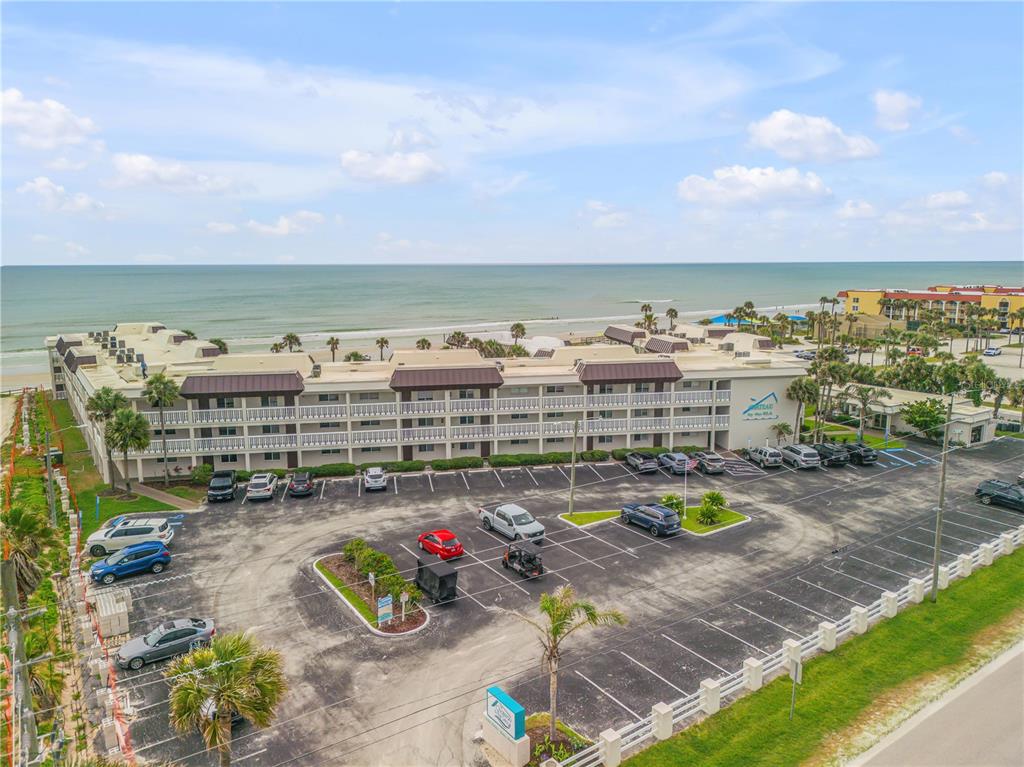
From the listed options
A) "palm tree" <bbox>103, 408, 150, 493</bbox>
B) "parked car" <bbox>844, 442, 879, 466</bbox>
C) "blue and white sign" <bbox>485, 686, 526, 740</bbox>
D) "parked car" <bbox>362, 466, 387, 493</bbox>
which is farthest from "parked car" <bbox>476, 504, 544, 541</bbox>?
"parked car" <bbox>844, 442, 879, 466</bbox>

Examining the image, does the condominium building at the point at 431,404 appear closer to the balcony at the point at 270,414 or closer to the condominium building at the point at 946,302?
the balcony at the point at 270,414

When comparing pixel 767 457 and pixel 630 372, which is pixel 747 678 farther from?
pixel 630 372

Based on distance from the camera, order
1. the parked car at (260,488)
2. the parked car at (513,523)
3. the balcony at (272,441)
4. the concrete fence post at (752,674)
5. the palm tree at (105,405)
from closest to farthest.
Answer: the concrete fence post at (752,674) → the parked car at (513,523) → the palm tree at (105,405) → the parked car at (260,488) → the balcony at (272,441)

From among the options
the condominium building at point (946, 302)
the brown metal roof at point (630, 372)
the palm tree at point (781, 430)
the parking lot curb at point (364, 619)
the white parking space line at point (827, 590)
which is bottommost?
the white parking space line at point (827, 590)

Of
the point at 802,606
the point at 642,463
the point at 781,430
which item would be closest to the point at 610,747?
the point at 802,606

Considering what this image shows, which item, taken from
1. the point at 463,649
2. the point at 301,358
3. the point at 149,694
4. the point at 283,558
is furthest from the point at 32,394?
the point at 463,649

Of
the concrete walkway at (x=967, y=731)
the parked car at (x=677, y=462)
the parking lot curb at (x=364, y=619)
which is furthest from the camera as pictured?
the parked car at (x=677, y=462)

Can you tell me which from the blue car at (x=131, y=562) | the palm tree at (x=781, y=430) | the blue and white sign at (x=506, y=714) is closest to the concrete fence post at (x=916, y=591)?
the blue and white sign at (x=506, y=714)
